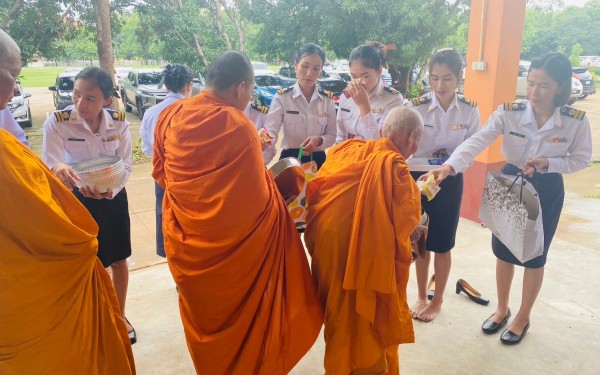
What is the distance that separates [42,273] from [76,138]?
122cm

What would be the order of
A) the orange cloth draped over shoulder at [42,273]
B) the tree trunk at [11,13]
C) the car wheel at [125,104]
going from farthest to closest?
the car wheel at [125,104]
the tree trunk at [11,13]
the orange cloth draped over shoulder at [42,273]

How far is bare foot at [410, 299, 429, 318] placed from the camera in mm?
2846

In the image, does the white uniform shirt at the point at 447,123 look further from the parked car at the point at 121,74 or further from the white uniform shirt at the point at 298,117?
the parked car at the point at 121,74

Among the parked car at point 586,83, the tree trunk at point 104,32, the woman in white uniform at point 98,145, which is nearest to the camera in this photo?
the woman in white uniform at point 98,145

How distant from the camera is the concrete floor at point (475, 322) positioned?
7.82ft

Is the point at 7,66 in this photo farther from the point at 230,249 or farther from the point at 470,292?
the point at 470,292

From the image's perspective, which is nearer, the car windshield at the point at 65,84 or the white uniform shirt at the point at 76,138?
the white uniform shirt at the point at 76,138

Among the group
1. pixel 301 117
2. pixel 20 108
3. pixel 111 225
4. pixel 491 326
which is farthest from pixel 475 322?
pixel 20 108

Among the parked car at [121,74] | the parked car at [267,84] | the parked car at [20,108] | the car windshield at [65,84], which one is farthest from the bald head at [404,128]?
the parked car at [121,74]

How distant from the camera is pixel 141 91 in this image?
12758 millimetres

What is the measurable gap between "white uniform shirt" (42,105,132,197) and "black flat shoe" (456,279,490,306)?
7.49ft

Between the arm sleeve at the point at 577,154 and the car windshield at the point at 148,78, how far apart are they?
12.9 m

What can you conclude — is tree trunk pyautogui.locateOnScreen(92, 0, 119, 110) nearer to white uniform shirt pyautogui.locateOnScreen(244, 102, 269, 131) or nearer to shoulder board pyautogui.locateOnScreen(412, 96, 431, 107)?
white uniform shirt pyautogui.locateOnScreen(244, 102, 269, 131)

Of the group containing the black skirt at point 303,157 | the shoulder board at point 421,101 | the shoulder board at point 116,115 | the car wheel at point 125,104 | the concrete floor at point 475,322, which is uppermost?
the shoulder board at point 421,101
